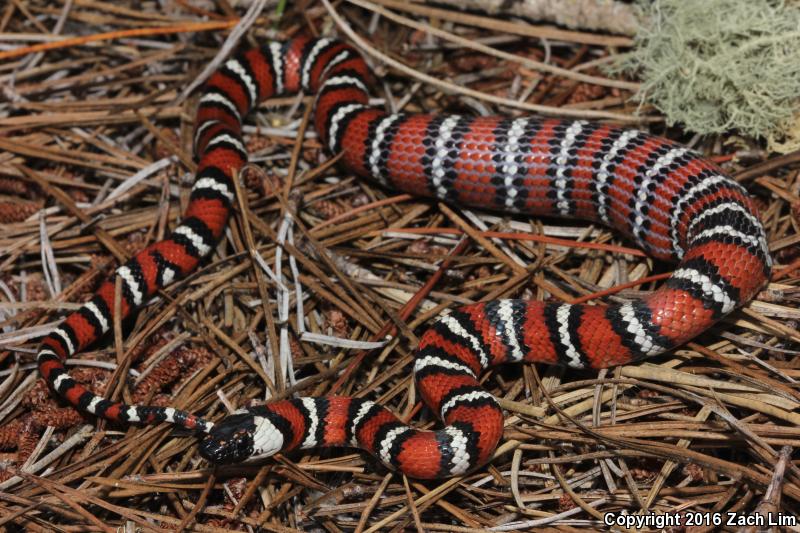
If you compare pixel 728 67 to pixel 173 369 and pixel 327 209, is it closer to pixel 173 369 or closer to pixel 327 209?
pixel 327 209

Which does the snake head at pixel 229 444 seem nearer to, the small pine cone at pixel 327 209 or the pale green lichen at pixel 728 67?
the small pine cone at pixel 327 209

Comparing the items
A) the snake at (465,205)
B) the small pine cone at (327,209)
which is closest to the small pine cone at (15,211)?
the snake at (465,205)

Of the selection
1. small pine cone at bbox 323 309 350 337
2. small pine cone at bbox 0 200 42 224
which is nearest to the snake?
small pine cone at bbox 323 309 350 337

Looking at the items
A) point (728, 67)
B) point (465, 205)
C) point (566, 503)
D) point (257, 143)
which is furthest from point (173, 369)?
point (728, 67)

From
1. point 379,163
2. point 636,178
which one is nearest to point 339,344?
point 379,163

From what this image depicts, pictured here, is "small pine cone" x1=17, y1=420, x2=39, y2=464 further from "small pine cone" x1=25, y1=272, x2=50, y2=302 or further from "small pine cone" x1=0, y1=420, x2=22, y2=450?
"small pine cone" x1=25, y1=272, x2=50, y2=302

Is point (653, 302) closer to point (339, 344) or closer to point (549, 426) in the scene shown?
point (549, 426)
